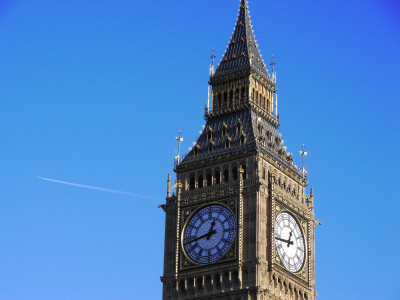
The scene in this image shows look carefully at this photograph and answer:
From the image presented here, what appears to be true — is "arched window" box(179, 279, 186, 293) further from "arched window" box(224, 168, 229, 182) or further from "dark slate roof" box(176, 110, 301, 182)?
"dark slate roof" box(176, 110, 301, 182)

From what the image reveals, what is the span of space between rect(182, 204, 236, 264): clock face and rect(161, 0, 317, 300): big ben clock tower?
0.09 m

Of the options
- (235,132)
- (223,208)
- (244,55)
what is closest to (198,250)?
(223,208)

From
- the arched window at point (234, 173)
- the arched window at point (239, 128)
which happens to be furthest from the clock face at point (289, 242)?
the arched window at point (239, 128)

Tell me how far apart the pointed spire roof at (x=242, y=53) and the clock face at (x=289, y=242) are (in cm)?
1602

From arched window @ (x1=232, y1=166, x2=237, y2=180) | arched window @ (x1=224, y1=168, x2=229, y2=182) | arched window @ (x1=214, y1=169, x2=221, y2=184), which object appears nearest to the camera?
arched window @ (x1=232, y1=166, x2=237, y2=180)

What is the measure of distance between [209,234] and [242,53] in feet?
67.5

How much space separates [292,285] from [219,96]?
21059 mm

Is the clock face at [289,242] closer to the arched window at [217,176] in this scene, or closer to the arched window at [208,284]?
the arched window at [217,176]

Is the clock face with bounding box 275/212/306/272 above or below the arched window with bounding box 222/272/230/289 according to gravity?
above

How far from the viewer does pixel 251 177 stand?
12162cm

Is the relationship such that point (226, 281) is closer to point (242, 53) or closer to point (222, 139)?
point (222, 139)

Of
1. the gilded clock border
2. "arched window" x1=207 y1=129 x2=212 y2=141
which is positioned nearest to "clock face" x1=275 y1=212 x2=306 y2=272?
the gilded clock border

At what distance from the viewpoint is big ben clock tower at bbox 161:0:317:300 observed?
118 m

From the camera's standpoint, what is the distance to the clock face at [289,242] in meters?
121
